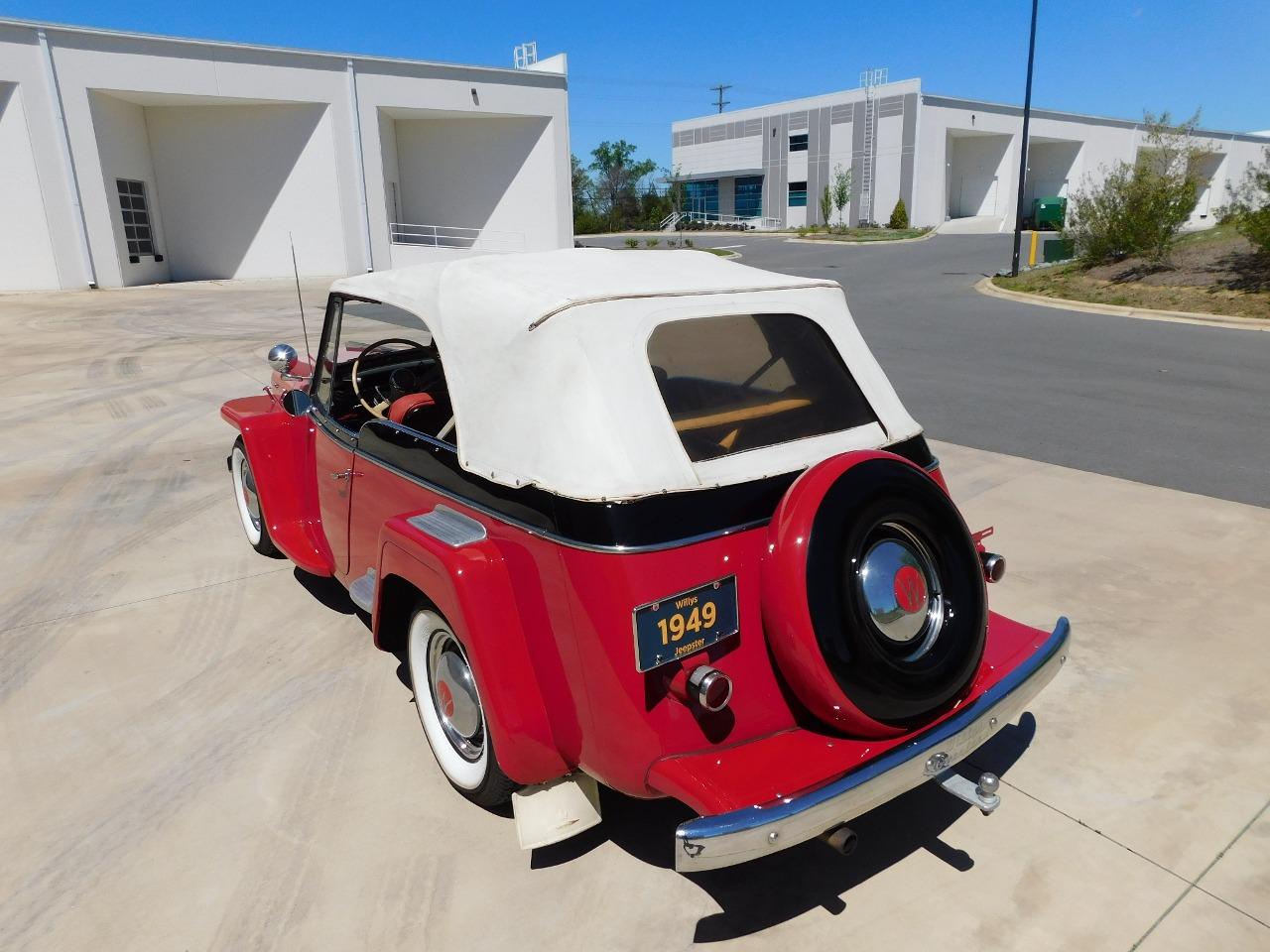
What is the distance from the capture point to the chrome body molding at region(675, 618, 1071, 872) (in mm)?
2084

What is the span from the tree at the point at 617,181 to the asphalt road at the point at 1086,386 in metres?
46.4

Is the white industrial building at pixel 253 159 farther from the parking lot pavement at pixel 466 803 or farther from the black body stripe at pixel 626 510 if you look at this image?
the black body stripe at pixel 626 510

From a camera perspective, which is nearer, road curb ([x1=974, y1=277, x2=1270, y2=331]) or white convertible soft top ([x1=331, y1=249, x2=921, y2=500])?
white convertible soft top ([x1=331, y1=249, x2=921, y2=500])

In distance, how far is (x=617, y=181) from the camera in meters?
66.9

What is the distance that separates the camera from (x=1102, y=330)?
13.8m

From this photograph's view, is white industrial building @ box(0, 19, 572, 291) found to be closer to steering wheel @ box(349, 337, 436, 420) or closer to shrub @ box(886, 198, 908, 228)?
steering wheel @ box(349, 337, 436, 420)

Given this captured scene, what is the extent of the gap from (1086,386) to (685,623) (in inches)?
351

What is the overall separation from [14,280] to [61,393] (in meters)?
15.7

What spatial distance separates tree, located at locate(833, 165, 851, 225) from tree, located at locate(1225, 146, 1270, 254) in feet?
95.0

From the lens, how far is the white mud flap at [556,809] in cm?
262

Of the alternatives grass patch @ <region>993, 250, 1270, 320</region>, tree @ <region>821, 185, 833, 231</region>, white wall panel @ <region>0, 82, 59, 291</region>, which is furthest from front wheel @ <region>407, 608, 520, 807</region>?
tree @ <region>821, 185, 833, 231</region>

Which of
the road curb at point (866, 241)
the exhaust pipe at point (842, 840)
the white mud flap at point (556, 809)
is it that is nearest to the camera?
the exhaust pipe at point (842, 840)

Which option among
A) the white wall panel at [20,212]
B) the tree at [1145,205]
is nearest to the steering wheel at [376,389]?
the tree at [1145,205]

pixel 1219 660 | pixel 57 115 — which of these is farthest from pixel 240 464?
pixel 57 115
